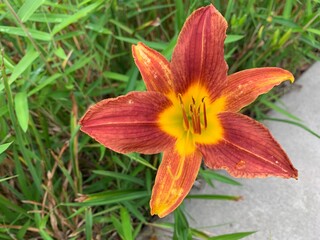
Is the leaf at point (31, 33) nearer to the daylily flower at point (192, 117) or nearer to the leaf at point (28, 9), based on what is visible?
the leaf at point (28, 9)

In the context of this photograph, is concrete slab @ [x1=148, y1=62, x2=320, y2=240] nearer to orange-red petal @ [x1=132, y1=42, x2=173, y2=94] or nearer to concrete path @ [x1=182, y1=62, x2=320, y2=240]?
concrete path @ [x1=182, y1=62, x2=320, y2=240]

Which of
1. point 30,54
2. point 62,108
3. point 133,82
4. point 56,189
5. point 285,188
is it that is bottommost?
point 285,188

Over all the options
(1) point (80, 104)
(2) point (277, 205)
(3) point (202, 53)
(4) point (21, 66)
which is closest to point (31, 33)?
(4) point (21, 66)

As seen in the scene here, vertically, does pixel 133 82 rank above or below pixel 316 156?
above

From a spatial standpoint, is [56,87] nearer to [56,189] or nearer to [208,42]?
[56,189]

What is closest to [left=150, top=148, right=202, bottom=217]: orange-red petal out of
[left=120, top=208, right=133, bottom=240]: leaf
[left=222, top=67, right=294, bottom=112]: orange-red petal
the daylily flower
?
the daylily flower

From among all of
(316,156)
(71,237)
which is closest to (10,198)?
(71,237)
